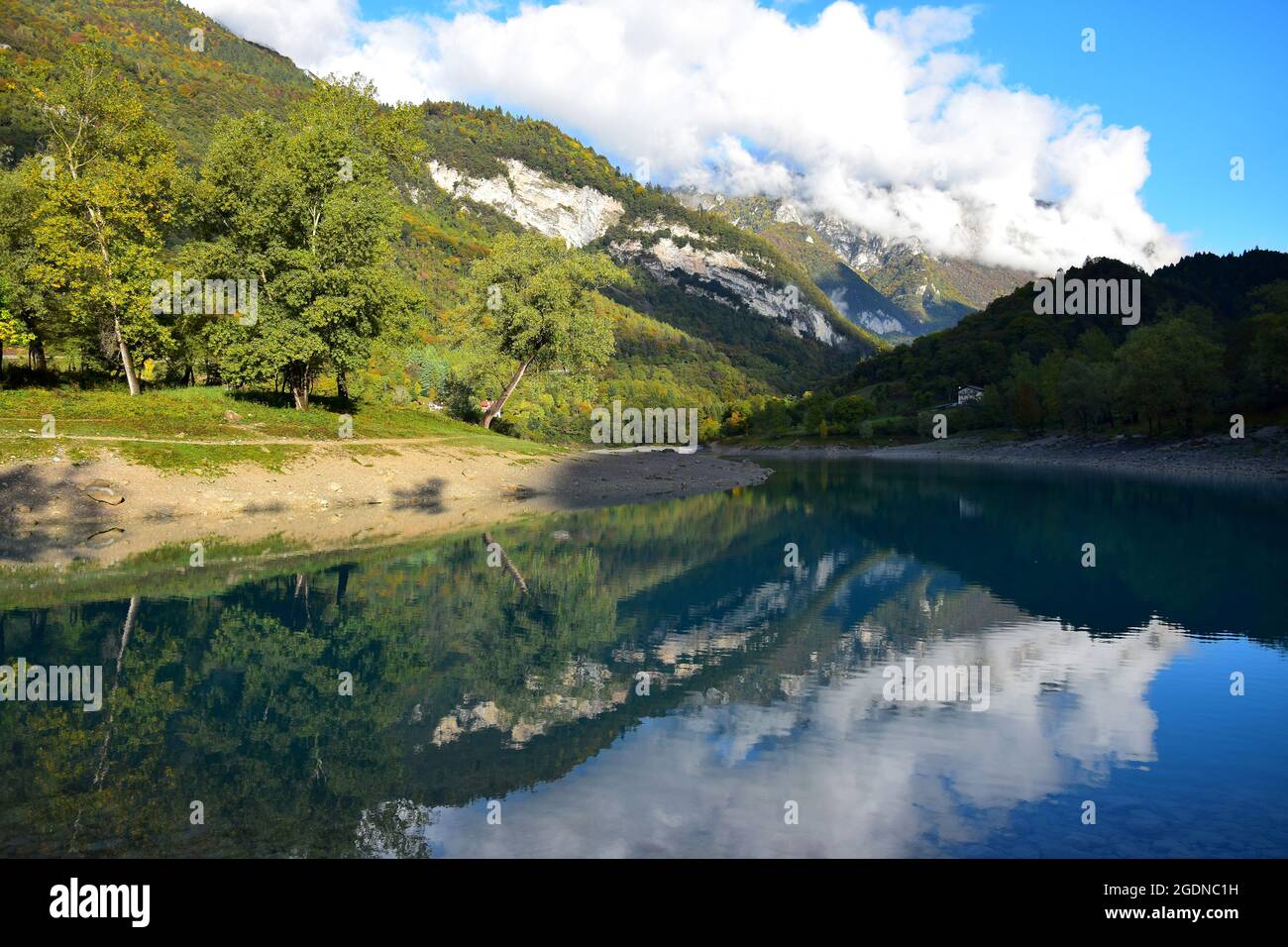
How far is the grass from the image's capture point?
36625mm

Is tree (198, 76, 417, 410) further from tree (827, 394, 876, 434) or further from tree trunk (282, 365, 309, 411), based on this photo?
tree (827, 394, 876, 434)

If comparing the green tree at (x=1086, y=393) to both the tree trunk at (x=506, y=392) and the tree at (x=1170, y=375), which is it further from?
the tree trunk at (x=506, y=392)

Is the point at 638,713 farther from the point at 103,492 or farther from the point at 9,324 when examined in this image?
the point at 9,324

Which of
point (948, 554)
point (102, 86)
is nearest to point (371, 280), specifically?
point (102, 86)

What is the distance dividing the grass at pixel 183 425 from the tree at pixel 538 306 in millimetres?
13583

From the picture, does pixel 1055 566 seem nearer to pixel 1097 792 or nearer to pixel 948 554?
pixel 948 554

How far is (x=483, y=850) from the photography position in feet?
29.9

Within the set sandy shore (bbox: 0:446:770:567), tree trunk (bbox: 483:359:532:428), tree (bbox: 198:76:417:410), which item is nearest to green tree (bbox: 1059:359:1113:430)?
sandy shore (bbox: 0:446:770:567)

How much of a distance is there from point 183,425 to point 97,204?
13510mm

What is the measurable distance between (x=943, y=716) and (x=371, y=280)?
43219 millimetres

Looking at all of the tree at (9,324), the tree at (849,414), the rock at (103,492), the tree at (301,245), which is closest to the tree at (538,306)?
the tree at (301,245)

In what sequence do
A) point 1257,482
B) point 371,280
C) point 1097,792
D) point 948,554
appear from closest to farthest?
point 1097,792, point 948,554, point 371,280, point 1257,482

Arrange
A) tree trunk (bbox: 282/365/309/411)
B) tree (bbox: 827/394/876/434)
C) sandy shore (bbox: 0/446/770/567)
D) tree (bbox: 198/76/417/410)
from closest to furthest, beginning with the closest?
sandy shore (bbox: 0/446/770/567)
tree (bbox: 198/76/417/410)
tree trunk (bbox: 282/365/309/411)
tree (bbox: 827/394/876/434)

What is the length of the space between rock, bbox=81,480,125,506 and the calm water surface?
864 centimetres
